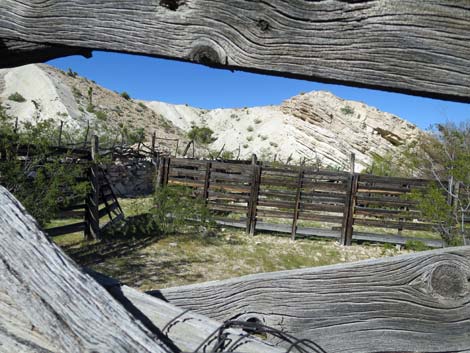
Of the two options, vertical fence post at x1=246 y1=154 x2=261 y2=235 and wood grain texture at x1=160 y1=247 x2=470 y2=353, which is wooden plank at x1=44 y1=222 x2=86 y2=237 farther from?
wood grain texture at x1=160 y1=247 x2=470 y2=353

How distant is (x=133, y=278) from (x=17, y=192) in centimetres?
235

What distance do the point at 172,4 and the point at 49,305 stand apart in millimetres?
755

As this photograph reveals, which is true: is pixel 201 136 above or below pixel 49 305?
above

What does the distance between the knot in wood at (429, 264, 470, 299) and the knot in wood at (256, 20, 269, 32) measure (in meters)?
0.95

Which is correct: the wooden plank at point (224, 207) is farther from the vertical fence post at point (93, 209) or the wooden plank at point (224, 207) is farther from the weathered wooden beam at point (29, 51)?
the weathered wooden beam at point (29, 51)

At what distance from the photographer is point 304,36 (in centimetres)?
85

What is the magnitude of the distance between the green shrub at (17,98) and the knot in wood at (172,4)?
3596cm

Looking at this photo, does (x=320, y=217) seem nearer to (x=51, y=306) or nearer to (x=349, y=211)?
(x=349, y=211)

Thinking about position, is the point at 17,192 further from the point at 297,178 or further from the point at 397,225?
the point at 397,225

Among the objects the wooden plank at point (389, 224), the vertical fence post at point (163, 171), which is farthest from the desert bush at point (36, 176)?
the wooden plank at point (389, 224)

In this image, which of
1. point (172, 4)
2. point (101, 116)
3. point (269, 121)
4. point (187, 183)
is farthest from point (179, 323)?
point (269, 121)

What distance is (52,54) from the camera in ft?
3.59

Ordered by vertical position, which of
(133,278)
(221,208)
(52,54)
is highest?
(52,54)

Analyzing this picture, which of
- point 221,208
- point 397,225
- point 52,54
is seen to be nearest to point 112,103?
point 221,208
